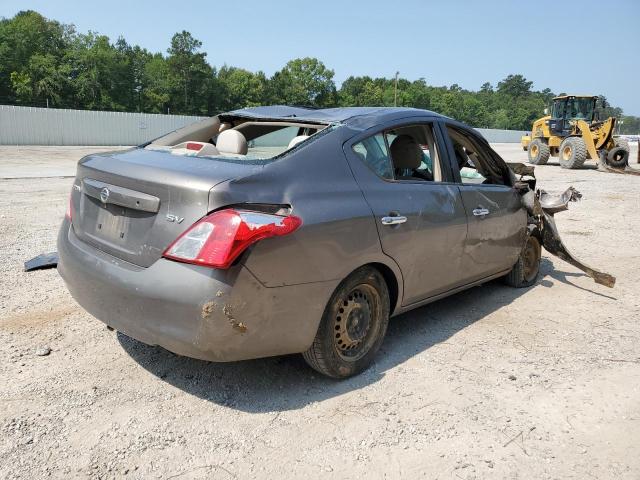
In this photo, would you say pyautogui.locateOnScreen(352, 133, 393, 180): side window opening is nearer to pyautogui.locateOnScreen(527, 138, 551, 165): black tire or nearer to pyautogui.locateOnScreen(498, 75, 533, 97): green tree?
pyautogui.locateOnScreen(527, 138, 551, 165): black tire

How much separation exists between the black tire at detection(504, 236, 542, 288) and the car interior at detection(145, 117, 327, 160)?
8.73 ft

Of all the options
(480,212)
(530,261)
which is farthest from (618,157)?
(480,212)

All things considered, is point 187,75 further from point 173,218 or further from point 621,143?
point 173,218

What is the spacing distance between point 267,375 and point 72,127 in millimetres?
32529

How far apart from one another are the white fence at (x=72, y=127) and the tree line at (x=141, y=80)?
94.9ft

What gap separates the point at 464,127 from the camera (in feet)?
14.4

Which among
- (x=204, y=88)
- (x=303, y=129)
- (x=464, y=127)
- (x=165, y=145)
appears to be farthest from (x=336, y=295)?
(x=204, y=88)

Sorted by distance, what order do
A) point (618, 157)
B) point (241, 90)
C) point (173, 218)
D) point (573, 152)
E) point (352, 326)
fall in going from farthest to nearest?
point (241, 90) < point (573, 152) < point (618, 157) < point (352, 326) < point (173, 218)

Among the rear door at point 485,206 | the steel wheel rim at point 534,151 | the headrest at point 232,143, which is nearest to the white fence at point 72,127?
the steel wheel rim at point 534,151

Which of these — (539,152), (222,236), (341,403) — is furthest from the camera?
(539,152)

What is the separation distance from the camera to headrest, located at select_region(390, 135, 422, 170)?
371 cm

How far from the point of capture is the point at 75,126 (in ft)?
104

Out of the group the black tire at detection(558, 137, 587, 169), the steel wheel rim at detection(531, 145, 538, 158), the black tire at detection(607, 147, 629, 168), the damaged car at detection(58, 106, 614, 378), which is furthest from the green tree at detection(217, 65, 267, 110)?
the damaged car at detection(58, 106, 614, 378)

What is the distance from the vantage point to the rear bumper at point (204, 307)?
8.23 ft
